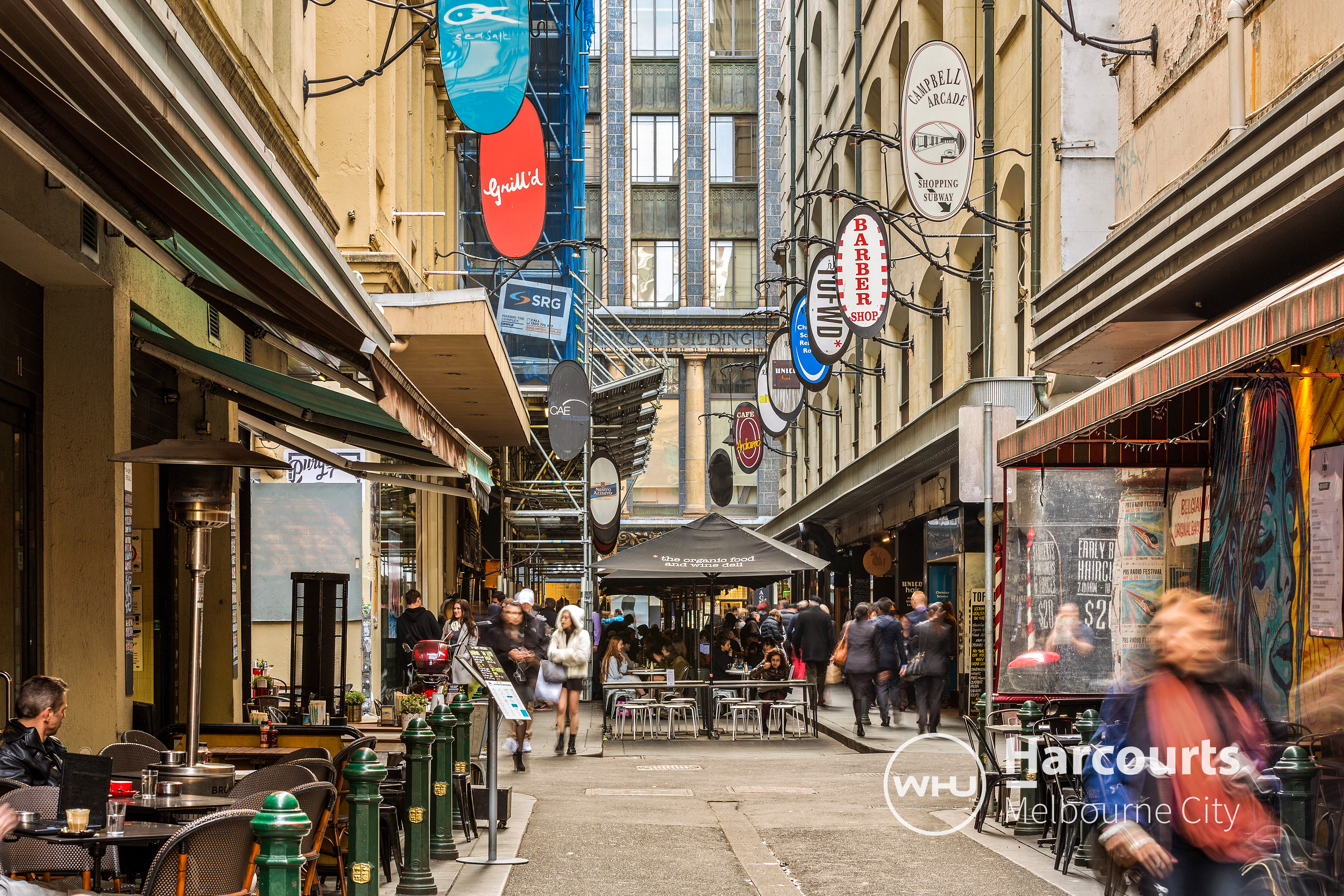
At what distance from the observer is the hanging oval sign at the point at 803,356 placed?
25.3 m

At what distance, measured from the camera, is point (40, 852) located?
6.75m

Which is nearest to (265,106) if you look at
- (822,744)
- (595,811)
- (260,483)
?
(260,483)

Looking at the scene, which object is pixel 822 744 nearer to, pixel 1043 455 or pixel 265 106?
pixel 1043 455

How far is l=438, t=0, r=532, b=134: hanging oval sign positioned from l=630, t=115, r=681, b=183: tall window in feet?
162

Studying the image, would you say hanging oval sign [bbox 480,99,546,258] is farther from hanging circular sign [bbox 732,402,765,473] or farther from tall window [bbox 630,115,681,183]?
tall window [bbox 630,115,681,183]

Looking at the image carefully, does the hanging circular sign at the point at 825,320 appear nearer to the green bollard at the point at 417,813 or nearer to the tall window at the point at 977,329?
the tall window at the point at 977,329

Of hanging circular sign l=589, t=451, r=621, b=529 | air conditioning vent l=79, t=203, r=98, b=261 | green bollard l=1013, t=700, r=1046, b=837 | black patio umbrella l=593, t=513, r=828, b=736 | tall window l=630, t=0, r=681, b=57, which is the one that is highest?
tall window l=630, t=0, r=681, b=57

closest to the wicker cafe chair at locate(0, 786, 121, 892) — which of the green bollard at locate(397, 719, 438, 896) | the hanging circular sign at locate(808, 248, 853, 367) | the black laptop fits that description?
the black laptop

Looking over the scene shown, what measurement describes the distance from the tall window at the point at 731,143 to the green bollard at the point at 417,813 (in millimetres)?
54597

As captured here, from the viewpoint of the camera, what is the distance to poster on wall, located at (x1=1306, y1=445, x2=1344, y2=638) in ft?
28.1

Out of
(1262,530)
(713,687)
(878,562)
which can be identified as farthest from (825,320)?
(1262,530)

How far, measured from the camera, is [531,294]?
28.7 metres

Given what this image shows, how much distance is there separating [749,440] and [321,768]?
102ft

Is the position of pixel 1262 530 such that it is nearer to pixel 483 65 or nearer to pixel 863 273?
pixel 483 65
